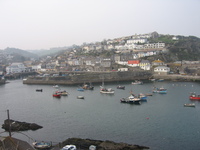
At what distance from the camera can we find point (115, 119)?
11.2m

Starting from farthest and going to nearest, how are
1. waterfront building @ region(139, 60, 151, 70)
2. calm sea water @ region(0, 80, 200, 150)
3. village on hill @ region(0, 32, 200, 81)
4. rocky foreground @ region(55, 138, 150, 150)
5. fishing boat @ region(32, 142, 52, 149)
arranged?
waterfront building @ region(139, 60, 151, 70) < village on hill @ region(0, 32, 200, 81) < calm sea water @ region(0, 80, 200, 150) < fishing boat @ region(32, 142, 52, 149) < rocky foreground @ region(55, 138, 150, 150)

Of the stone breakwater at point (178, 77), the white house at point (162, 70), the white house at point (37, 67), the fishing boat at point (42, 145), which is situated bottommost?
the fishing boat at point (42, 145)

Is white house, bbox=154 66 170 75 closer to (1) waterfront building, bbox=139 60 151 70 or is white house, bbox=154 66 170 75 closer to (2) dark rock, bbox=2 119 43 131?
(1) waterfront building, bbox=139 60 151 70

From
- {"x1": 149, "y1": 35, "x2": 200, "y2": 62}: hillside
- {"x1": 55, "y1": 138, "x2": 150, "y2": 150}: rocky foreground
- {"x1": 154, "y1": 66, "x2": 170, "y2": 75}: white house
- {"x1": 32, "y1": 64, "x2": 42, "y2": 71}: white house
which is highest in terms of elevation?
{"x1": 149, "y1": 35, "x2": 200, "y2": 62}: hillside

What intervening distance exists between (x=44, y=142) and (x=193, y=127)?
21.1 ft

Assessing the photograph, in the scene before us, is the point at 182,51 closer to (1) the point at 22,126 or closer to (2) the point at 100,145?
(1) the point at 22,126

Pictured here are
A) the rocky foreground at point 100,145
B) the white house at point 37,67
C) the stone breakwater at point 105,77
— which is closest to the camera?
the rocky foreground at point 100,145

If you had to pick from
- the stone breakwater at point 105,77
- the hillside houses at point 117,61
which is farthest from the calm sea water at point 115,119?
the hillside houses at point 117,61

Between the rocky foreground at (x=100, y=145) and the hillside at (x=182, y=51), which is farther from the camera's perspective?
the hillside at (x=182, y=51)

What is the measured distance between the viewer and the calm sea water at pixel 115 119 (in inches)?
345

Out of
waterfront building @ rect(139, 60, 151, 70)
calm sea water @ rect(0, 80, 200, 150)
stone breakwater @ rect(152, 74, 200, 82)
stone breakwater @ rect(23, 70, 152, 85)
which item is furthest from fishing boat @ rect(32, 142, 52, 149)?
waterfront building @ rect(139, 60, 151, 70)

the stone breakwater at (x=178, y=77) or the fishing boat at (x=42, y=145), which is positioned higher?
the stone breakwater at (x=178, y=77)

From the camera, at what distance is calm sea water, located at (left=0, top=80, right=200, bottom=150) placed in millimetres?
8774

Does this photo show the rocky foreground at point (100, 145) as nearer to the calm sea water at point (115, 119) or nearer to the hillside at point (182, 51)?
the calm sea water at point (115, 119)
